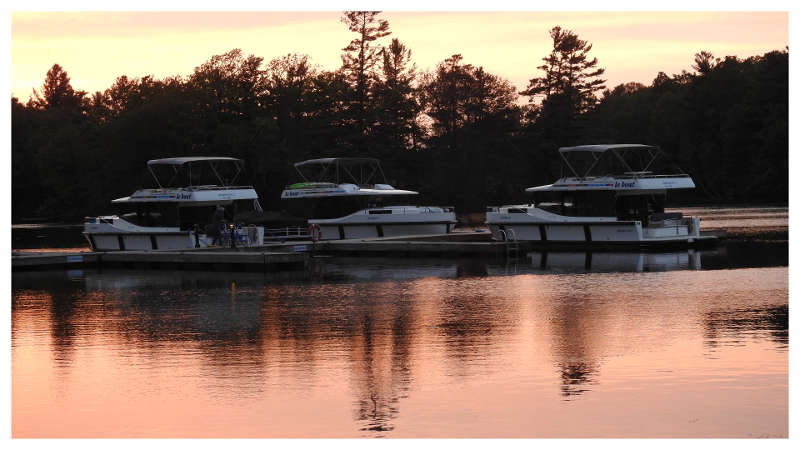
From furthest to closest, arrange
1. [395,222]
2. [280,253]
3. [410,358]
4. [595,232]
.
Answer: [395,222], [595,232], [280,253], [410,358]

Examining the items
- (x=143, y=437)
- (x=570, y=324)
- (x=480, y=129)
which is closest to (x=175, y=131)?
(x=480, y=129)

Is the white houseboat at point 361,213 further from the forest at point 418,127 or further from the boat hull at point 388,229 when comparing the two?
the forest at point 418,127

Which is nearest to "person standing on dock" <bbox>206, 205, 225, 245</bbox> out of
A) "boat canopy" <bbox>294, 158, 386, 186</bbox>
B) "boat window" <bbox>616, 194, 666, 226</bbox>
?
"boat canopy" <bbox>294, 158, 386, 186</bbox>

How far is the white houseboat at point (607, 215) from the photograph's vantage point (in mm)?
47562

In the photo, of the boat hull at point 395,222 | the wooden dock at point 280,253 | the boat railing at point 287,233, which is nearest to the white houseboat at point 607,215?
the wooden dock at point 280,253

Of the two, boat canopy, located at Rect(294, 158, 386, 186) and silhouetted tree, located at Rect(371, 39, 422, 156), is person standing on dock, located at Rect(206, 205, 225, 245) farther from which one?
silhouetted tree, located at Rect(371, 39, 422, 156)

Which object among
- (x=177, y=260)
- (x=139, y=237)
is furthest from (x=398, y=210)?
(x=177, y=260)

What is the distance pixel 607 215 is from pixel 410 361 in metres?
30.9

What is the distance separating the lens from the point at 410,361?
2008 cm

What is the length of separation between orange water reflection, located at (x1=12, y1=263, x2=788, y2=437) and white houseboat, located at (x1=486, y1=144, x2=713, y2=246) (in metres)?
14.2

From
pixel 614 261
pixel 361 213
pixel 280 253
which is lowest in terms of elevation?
pixel 614 261

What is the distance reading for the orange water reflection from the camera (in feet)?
51.8

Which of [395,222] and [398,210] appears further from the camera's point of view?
[398,210]

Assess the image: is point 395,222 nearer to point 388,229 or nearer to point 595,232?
point 388,229
